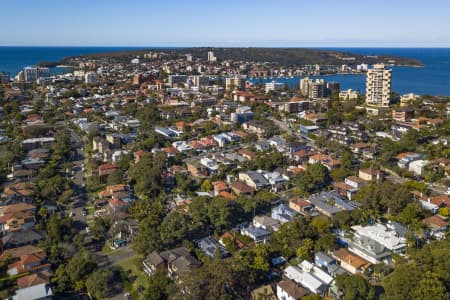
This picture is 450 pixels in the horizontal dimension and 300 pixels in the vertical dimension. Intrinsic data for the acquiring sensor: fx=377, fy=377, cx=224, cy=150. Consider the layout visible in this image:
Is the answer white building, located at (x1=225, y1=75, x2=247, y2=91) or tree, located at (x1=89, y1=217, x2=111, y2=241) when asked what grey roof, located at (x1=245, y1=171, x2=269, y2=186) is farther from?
white building, located at (x1=225, y1=75, x2=247, y2=91)

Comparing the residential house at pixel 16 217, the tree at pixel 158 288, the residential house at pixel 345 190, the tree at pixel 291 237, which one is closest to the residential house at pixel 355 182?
the residential house at pixel 345 190

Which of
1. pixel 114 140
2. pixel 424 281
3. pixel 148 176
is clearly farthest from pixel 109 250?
pixel 114 140

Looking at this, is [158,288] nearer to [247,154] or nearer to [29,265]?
[29,265]

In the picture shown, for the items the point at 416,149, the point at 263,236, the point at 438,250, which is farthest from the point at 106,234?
the point at 416,149

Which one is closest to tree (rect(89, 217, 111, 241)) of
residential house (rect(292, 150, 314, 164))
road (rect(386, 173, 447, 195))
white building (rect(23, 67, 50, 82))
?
residential house (rect(292, 150, 314, 164))

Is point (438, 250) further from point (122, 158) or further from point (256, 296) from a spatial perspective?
point (122, 158)

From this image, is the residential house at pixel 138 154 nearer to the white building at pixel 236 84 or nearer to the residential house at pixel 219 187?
the residential house at pixel 219 187
